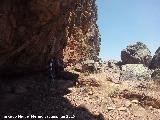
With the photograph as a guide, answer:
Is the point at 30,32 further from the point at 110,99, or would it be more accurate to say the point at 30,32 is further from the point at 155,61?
the point at 155,61

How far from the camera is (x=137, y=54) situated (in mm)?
36656

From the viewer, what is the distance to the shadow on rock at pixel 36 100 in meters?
13.1

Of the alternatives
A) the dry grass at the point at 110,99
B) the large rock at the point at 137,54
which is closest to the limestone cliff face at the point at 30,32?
the dry grass at the point at 110,99

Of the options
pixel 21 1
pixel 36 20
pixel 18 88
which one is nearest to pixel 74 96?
pixel 18 88

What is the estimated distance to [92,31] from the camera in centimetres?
2594

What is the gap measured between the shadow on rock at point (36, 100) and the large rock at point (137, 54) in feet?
69.3

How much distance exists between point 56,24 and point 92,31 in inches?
431

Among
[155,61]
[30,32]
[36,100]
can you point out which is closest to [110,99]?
[36,100]

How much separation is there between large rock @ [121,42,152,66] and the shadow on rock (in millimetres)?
21118

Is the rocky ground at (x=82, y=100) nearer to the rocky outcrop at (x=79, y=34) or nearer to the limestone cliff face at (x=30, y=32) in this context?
the limestone cliff face at (x=30, y=32)

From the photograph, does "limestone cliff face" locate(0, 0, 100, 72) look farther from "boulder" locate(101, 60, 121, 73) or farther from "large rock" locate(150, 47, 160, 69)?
"large rock" locate(150, 47, 160, 69)

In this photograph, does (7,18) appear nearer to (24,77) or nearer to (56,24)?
(56,24)

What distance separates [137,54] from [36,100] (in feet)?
79.6

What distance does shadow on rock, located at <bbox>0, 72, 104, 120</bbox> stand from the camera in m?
13.1
